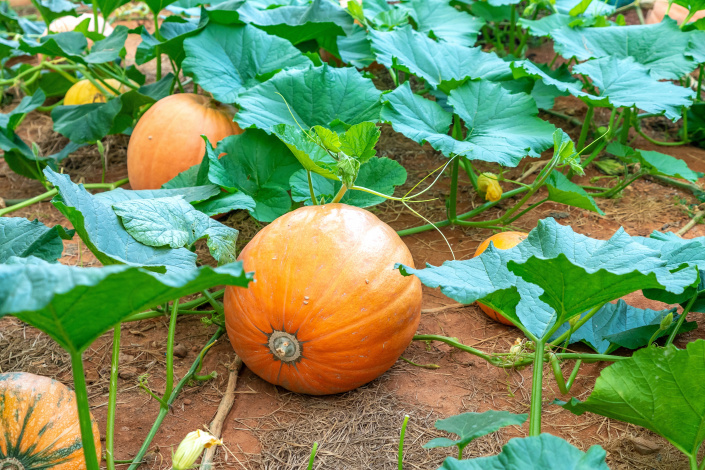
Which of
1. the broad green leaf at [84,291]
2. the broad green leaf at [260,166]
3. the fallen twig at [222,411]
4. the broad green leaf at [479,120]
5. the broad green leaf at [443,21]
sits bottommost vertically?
the fallen twig at [222,411]

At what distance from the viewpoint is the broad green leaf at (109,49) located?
111 inches

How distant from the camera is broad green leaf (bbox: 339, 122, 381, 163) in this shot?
5.99ft

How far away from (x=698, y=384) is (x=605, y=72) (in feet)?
5.20

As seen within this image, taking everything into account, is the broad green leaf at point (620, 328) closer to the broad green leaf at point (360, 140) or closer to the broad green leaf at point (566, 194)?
the broad green leaf at point (566, 194)

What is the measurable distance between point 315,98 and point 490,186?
0.88 metres

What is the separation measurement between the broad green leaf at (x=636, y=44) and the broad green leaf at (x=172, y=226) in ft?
6.01

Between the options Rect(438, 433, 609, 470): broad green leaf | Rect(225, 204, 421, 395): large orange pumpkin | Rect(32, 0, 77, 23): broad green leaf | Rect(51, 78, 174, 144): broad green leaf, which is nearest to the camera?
Rect(438, 433, 609, 470): broad green leaf

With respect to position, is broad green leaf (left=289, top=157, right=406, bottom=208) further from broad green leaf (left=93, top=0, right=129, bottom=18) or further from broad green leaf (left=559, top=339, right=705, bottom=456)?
broad green leaf (left=93, top=0, right=129, bottom=18)

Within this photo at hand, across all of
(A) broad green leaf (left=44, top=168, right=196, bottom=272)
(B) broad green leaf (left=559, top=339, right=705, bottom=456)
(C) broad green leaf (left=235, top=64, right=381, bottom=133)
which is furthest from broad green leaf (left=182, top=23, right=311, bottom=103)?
(B) broad green leaf (left=559, top=339, right=705, bottom=456)

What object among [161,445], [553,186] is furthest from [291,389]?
[553,186]

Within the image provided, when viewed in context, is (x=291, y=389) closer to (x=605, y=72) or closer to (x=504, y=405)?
(x=504, y=405)

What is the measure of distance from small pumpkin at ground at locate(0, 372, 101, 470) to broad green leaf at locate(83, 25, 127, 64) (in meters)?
1.77

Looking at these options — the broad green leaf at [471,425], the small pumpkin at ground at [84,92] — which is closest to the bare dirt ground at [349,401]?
the broad green leaf at [471,425]

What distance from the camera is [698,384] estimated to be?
1.38m
